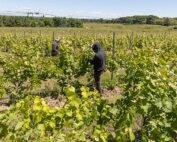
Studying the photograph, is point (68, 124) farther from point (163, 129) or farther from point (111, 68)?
point (111, 68)

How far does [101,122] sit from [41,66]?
27.5 feet

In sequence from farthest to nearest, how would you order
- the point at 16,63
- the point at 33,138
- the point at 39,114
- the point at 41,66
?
the point at 41,66 < the point at 16,63 < the point at 33,138 < the point at 39,114

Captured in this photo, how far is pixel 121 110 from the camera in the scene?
5.00 m

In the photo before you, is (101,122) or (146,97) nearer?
(101,122)

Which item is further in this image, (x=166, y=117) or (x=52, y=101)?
(x=52, y=101)

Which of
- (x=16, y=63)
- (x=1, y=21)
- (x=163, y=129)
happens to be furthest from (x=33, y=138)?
(x=1, y=21)

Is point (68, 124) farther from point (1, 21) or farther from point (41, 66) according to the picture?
point (1, 21)

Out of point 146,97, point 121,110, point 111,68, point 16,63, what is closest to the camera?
point 146,97

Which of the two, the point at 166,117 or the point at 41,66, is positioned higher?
the point at 166,117

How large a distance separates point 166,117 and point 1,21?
69.0m

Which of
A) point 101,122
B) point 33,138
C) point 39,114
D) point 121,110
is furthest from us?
point 121,110

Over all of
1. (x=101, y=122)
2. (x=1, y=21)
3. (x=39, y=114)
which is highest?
(x=39, y=114)

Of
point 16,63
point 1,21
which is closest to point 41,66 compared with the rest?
point 16,63

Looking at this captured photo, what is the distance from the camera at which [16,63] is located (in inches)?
446
